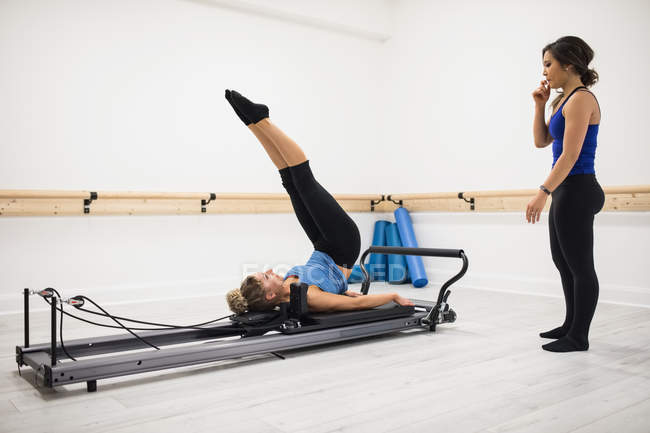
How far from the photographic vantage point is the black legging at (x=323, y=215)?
2.84 metres

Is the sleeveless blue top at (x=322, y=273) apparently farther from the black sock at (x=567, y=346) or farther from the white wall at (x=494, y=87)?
the white wall at (x=494, y=87)

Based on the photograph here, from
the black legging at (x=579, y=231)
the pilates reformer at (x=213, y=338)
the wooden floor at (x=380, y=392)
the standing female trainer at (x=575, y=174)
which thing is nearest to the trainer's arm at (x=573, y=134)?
the standing female trainer at (x=575, y=174)

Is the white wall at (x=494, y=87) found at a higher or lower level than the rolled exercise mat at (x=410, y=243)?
higher

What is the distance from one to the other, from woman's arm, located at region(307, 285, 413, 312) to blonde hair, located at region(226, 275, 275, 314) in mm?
236

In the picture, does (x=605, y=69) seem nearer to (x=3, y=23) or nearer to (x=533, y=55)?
(x=533, y=55)

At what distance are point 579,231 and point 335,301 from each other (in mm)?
1226

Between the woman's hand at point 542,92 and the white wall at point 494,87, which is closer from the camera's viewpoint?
the woman's hand at point 542,92

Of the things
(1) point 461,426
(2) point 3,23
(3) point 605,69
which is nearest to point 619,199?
(3) point 605,69

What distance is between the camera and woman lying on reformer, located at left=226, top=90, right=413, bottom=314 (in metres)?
2.78

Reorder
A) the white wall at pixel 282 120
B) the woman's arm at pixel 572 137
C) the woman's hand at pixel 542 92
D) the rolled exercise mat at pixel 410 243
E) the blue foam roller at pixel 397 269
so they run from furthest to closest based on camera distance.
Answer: the blue foam roller at pixel 397 269, the rolled exercise mat at pixel 410 243, the white wall at pixel 282 120, the woman's hand at pixel 542 92, the woman's arm at pixel 572 137

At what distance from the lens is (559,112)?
8.77 ft

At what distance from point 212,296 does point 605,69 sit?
3.73 m

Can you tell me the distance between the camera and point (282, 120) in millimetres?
5629

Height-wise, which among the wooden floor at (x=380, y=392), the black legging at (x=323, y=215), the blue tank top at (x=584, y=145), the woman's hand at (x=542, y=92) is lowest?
the wooden floor at (x=380, y=392)
